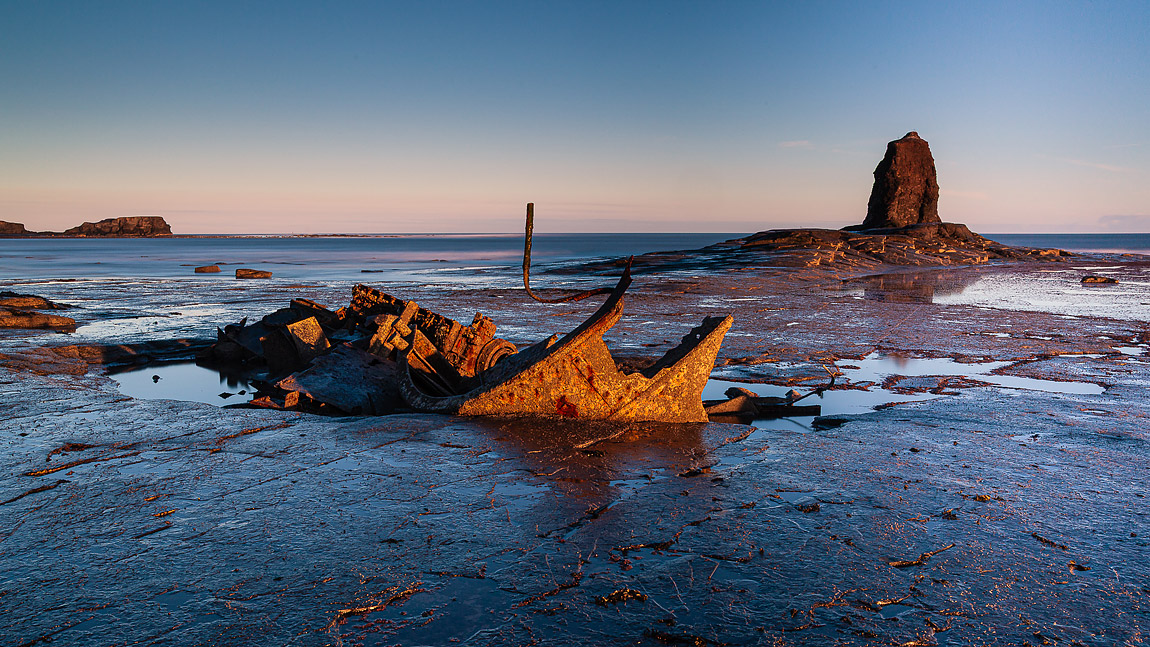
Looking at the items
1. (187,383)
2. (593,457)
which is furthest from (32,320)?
(593,457)

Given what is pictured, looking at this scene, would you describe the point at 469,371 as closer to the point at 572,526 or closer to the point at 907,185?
the point at 572,526

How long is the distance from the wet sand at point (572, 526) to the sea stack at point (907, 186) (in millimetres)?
44700

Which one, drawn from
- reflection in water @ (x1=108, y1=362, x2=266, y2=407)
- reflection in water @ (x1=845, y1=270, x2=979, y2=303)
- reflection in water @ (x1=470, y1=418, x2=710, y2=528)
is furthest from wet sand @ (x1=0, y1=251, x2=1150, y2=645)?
reflection in water @ (x1=845, y1=270, x2=979, y2=303)

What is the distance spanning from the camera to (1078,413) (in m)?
5.61

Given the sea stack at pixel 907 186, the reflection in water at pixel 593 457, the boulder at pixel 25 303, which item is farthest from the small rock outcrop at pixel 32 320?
the sea stack at pixel 907 186

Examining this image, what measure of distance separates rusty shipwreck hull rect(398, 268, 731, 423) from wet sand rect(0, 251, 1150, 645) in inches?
8.2

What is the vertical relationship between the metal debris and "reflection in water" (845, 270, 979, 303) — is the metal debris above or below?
below

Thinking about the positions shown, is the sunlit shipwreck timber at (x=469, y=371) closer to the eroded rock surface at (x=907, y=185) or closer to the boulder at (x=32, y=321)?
the boulder at (x=32, y=321)

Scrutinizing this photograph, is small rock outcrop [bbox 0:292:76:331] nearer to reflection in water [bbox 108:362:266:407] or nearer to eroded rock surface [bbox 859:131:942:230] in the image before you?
reflection in water [bbox 108:362:266:407]

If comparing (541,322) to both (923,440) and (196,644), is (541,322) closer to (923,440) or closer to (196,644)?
(923,440)

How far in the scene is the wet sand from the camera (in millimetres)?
2465

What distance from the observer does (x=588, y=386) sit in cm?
535

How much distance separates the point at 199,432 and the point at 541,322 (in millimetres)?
8041

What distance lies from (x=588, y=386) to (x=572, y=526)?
210cm
